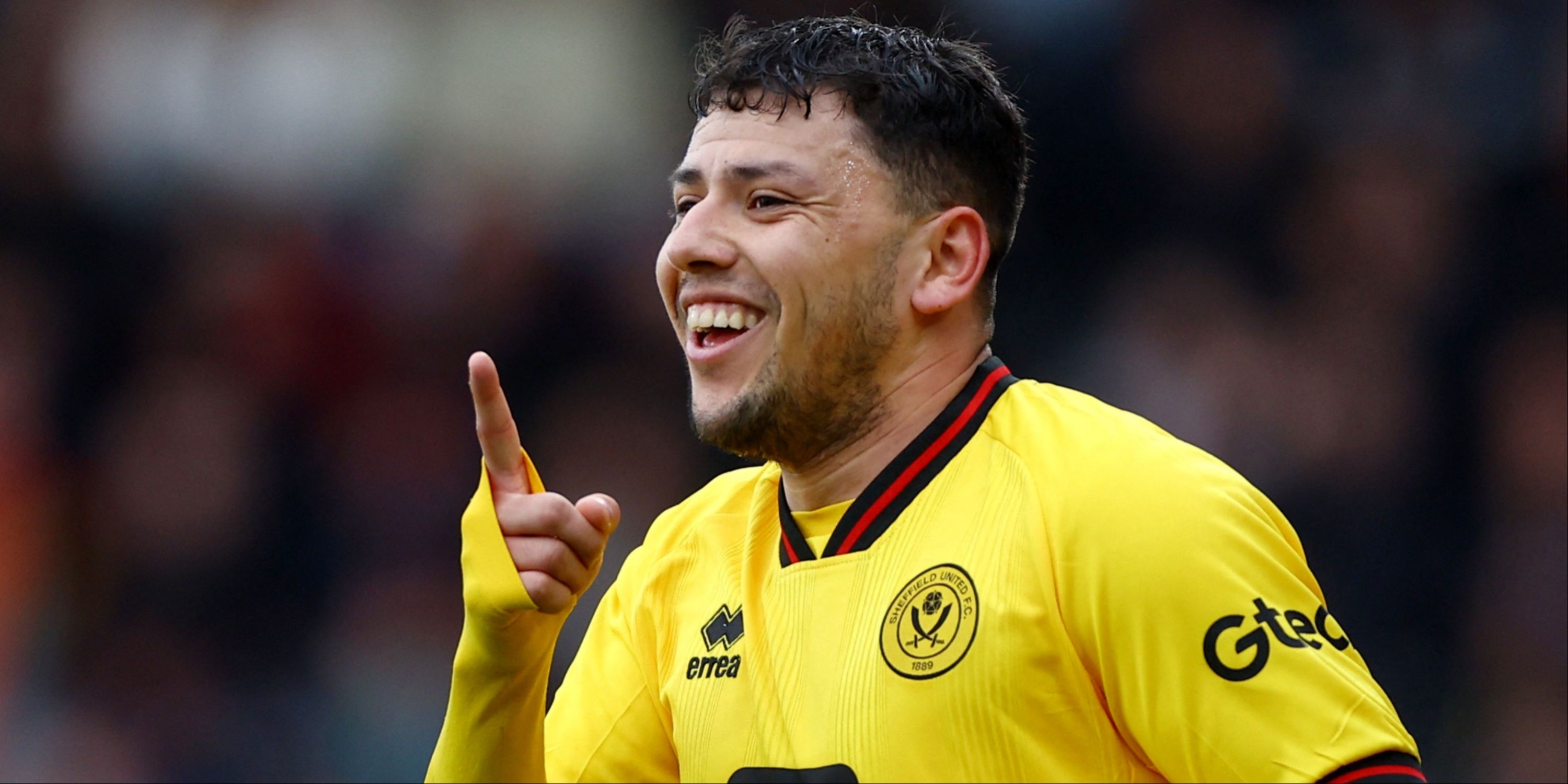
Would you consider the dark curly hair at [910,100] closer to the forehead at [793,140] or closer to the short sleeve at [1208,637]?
the forehead at [793,140]

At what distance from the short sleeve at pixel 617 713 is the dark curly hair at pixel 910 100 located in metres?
0.90

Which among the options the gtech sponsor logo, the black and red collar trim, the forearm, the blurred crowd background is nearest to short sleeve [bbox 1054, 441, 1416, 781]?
the gtech sponsor logo

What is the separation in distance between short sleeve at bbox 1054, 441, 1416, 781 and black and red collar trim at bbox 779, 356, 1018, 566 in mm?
393

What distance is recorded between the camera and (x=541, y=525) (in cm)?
249

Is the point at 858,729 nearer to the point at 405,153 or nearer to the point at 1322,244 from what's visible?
the point at 1322,244

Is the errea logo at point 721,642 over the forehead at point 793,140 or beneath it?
beneath

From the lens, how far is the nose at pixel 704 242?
2.79 meters

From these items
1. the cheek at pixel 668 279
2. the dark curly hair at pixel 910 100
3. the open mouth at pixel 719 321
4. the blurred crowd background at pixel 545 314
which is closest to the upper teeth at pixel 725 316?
the open mouth at pixel 719 321

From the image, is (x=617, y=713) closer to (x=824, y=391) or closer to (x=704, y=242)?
(x=824, y=391)

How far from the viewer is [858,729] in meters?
2.45

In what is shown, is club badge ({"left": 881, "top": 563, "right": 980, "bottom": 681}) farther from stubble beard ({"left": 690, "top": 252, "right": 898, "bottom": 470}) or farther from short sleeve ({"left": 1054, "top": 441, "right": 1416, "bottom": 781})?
stubble beard ({"left": 690, "top": 252, "right": 898, "bottom": 470})

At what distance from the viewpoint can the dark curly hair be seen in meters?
2.86

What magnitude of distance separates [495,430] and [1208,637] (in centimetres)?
116

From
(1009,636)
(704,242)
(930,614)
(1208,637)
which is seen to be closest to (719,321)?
(704,242)
